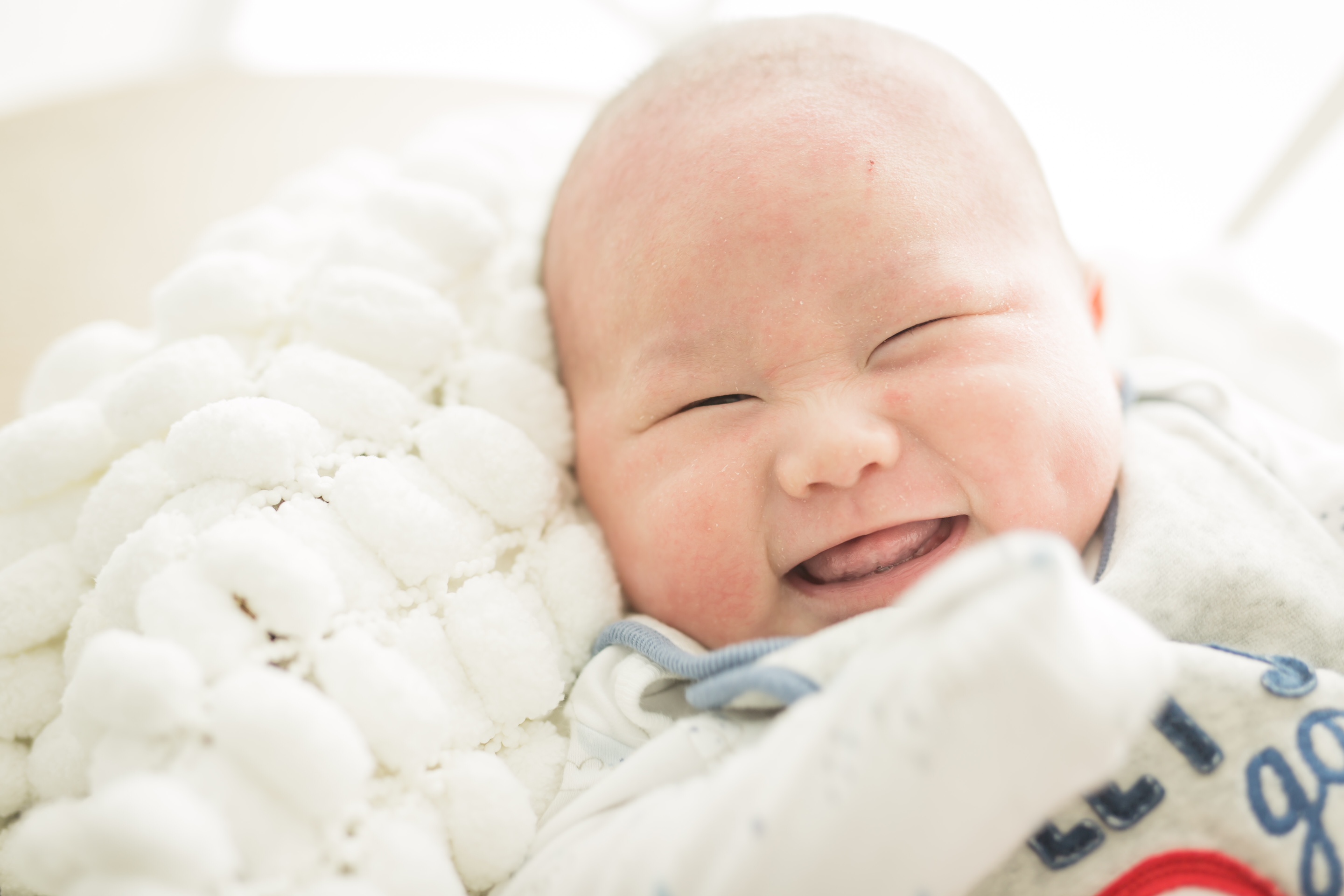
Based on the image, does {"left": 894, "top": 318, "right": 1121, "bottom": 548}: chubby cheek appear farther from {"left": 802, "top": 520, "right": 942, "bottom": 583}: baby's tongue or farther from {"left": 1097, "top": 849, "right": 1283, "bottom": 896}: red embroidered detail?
{"left": 1097, "top": 849, "right": 1283, "bottom": 896}: red embroidered detail

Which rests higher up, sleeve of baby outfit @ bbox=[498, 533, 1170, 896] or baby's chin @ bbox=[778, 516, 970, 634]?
sleeve of baby outfit @ bbox=[498, 533, 1170, 896]

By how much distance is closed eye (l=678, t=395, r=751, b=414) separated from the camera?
769 mm

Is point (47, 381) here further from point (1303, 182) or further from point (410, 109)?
point (1303, 182)

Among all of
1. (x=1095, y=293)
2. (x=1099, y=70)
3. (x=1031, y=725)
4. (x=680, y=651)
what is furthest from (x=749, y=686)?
(x=1099, y=70)

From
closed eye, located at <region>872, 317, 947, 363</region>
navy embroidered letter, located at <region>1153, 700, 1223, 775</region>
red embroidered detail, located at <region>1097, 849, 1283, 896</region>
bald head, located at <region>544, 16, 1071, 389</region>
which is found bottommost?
red embroidered detail, located at <region>1097, 849, 1283, 896</region>

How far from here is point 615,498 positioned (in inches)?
32.1

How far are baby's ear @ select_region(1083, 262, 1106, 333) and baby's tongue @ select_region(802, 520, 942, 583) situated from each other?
369 mm

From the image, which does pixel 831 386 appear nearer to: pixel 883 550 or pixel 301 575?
pixel 883 550

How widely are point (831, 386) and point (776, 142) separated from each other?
210 millimetres

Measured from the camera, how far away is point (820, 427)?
0.69m

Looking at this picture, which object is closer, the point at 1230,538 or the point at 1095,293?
the point at 1230,538

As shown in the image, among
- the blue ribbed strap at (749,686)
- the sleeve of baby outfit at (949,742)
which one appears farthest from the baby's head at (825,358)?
the sleeve of baby outfit at (949,742)

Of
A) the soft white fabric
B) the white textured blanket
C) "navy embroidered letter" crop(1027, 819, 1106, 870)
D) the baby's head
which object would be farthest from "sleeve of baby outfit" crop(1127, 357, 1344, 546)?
the white textured blanket

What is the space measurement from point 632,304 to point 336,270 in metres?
0.28
